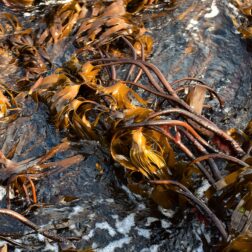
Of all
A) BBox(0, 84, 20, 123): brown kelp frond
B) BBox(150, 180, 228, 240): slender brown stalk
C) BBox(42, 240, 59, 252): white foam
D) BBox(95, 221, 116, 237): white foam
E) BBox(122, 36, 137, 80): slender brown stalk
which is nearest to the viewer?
BBox(150, 180, 228, 240): slender brown stalk

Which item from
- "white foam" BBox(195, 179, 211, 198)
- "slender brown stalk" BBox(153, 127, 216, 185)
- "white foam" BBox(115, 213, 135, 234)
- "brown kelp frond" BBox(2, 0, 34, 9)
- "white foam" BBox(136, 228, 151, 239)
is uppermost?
"brown kelp frond" BBox(2, 0, 34, 9)

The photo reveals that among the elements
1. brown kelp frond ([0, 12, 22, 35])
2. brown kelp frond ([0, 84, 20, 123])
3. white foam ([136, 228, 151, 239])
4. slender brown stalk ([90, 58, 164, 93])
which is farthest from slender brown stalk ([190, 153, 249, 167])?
brown kelp frond ([0, 12, 22, 35])

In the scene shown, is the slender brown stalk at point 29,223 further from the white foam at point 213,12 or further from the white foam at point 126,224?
the white foam at point 213,12

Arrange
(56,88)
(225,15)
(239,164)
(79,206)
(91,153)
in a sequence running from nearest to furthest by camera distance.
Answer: (239,164), (79,206), (91,153), (56,88), (225,15)

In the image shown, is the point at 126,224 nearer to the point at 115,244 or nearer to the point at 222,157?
the point at 115,244

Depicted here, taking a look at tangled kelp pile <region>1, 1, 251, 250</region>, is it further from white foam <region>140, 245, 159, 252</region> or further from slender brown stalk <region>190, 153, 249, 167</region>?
white foam <region>140, 245, 159, 252</region>

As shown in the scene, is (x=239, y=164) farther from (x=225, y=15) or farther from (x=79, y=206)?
(x=225, y=15)

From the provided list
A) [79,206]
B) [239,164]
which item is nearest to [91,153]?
[79,206]
